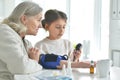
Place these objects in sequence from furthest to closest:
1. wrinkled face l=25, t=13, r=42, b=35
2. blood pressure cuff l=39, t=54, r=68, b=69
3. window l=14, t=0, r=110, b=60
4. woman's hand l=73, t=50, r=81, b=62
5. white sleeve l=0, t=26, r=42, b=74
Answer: window l=14, t=0, r=110, b=60 < woman's hand l=73, t=50, r=81, b=62 < blood pressure cuff l=39, t=54, r=68, b=69 < wrinkled face l=25, t=13, r=42, b=35 < white sleeve l=0, t=26, r=42, b=74

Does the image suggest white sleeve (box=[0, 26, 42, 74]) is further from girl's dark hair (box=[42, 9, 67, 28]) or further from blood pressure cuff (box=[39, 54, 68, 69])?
girl's dark hair (box=[42, 9, 67, 28])

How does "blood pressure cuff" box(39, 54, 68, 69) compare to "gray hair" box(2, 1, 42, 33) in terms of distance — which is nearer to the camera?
"gray hair" box(2, 1, 42, 33)

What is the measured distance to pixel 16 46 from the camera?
121 cm

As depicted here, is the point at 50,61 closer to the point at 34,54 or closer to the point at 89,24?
the point at 34,54

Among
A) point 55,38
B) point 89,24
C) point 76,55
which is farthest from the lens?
point 89,24

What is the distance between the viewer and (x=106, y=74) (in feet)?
4.28

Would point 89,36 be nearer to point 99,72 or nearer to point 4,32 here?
point 99,72

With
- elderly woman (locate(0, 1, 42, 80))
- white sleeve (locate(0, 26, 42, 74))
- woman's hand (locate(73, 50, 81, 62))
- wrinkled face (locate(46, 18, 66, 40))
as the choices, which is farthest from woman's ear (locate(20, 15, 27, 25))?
woman's hand (locate(73, 50, 81, 62))

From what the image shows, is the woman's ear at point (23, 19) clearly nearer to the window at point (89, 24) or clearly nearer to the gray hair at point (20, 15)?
the gray hair at point (20, 15)

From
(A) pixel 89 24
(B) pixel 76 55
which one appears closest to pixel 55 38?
(B) pixel 76 55

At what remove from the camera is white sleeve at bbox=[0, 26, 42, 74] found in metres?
1.19

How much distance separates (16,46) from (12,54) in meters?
0.05

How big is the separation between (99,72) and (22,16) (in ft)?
1.97

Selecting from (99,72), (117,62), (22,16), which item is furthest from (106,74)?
(117,62)
